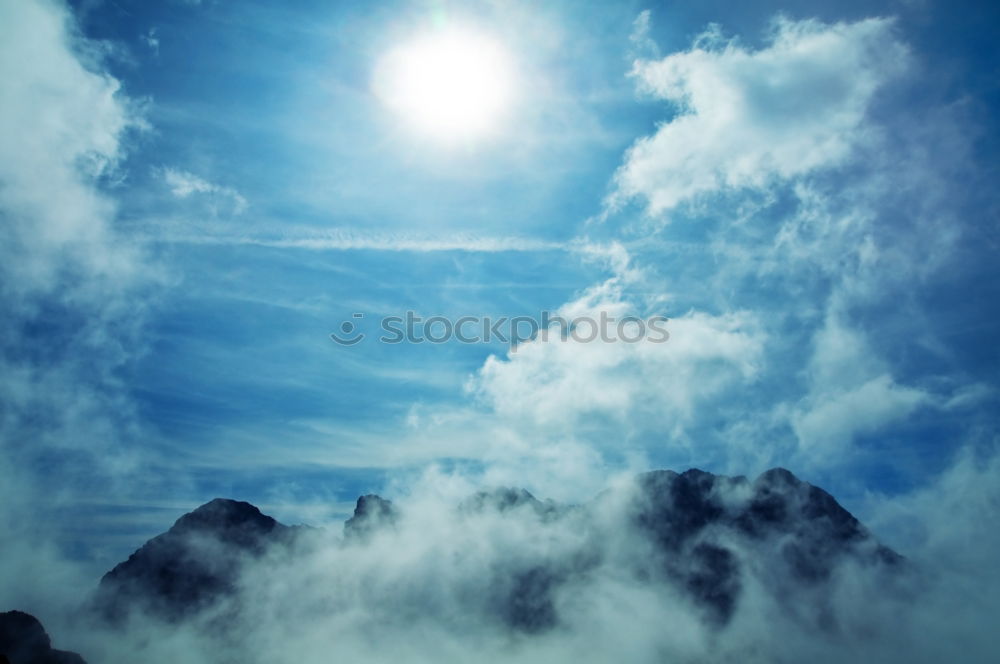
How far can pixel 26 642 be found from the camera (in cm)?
12231

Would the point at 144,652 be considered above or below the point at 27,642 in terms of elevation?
below

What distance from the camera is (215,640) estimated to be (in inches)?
7800

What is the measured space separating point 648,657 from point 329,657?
119 m

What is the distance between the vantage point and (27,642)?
122 m

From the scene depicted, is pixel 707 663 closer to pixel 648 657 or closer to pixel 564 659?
pixel 648 657

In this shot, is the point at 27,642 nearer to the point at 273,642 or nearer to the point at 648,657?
the point at 273,642

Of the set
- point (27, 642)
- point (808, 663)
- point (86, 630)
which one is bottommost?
point (808, 663)

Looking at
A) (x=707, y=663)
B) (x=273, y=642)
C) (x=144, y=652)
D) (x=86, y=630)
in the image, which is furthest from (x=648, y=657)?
(x=86, y=630)

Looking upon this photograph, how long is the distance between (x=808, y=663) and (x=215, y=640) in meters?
226

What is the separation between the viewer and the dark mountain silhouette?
393ft

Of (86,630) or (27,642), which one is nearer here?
(27,642)

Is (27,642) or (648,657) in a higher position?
(27,642)

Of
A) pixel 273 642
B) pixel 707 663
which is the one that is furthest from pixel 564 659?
pixel 273 642

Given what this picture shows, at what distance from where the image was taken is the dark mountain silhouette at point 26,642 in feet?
393
